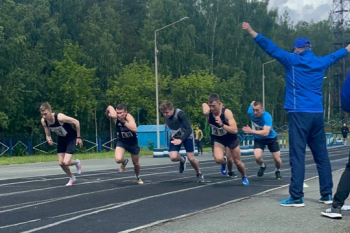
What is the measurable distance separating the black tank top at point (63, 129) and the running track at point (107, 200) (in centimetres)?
111

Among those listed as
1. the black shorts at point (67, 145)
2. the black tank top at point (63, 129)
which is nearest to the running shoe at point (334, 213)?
the black tank top at point (63, 129)

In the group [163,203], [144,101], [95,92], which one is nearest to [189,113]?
[144,101]

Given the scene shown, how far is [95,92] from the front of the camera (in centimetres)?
5950

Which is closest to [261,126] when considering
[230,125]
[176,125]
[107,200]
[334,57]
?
[230,125]

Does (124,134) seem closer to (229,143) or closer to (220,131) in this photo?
(220,131)

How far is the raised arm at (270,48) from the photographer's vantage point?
27.4 feet

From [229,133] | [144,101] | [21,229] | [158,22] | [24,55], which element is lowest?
[21,229]

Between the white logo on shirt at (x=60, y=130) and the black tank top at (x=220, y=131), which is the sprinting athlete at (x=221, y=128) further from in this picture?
the white logo on shirt at (x=60, y=130)

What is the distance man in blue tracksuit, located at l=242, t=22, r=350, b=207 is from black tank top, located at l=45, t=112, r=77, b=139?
592cm

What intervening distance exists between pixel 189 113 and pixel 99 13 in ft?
51.2

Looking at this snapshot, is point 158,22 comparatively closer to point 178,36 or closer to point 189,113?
point 178,36

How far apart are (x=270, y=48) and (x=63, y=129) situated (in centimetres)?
631

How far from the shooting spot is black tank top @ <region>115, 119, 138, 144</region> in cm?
1308

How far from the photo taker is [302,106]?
332 inches
